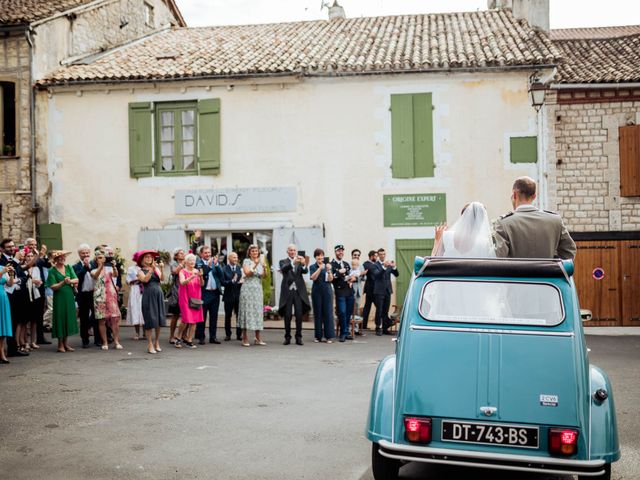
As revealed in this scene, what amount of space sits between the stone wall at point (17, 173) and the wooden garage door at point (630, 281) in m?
16.0

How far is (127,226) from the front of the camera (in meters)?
20.6

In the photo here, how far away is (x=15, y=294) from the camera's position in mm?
12789

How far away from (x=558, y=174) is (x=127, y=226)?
38.2ft

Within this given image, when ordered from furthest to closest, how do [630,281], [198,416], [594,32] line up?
1. [594,32]
2. [630,281]
3. [198,416]

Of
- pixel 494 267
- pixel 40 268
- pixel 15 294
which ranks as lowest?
pixel 15 294

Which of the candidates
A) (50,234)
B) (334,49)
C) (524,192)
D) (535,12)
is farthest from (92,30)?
(524,192)

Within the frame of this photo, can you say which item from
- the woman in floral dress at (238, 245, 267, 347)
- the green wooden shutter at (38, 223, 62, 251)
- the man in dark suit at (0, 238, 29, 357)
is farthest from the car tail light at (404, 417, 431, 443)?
the green wooden shutter at (38, 223, 62, 251)

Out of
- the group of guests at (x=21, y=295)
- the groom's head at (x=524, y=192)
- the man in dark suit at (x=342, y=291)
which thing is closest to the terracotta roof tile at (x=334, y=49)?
the man in dark suit at (x=342, y=291)

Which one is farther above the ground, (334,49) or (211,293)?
(334,49)

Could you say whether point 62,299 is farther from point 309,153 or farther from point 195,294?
point 309,153

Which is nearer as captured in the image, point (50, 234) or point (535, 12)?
point (50, 234)

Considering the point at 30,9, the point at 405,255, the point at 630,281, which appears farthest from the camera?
the point at 30,9

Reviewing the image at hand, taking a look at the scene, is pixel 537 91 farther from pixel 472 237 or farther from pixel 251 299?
pixel 472 237

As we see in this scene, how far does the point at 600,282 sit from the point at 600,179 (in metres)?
2.71
